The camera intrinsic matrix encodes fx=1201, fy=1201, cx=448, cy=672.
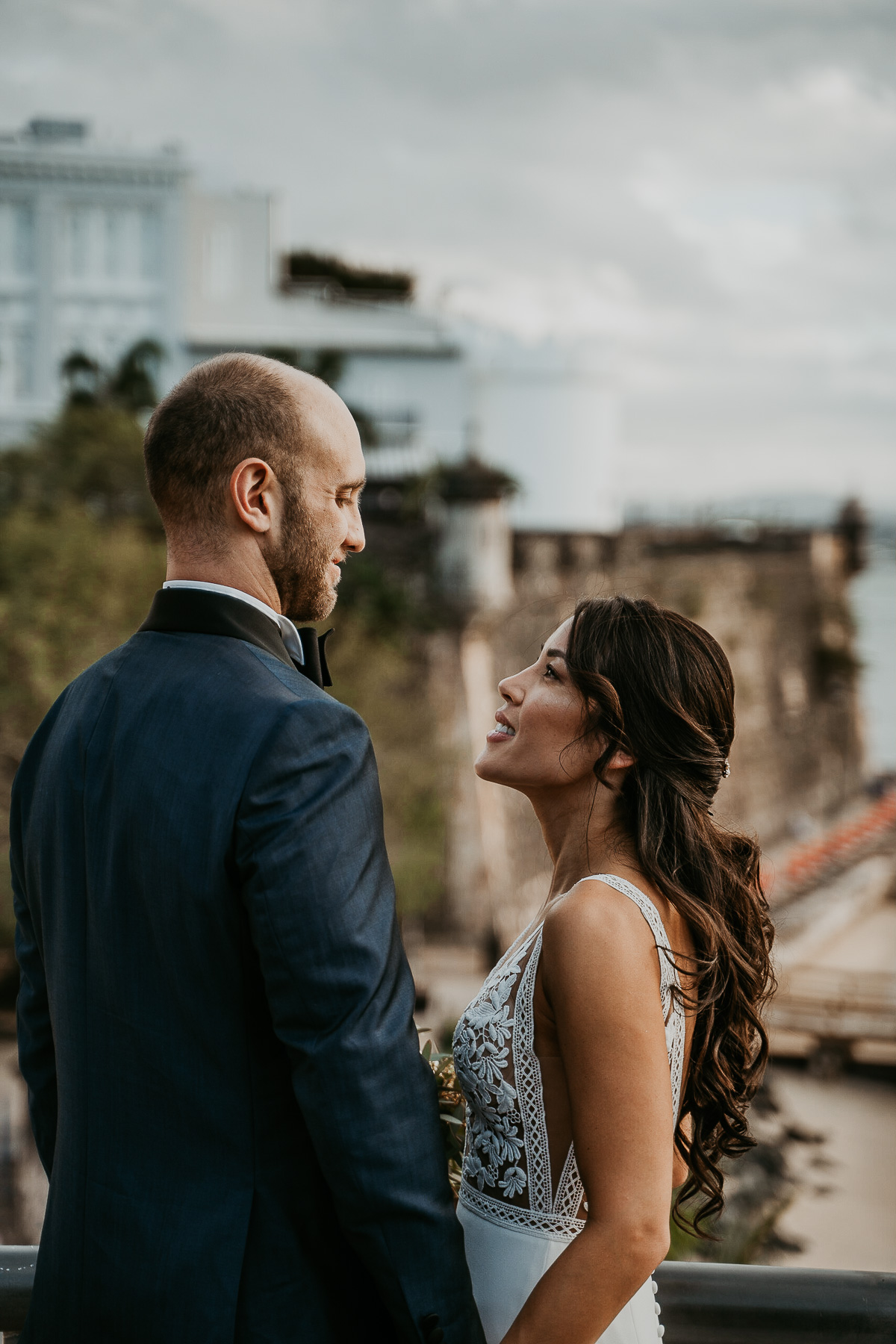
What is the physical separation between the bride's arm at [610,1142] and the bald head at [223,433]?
603 millimetres

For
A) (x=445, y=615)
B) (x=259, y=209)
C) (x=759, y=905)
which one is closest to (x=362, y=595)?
(x=445, y=615)

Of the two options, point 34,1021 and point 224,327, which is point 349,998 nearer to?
point 34,1021

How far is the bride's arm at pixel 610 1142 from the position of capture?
1233 mm

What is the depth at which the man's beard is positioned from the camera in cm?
127

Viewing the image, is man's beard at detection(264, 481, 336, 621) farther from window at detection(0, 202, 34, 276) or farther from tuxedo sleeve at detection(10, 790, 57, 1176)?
window at detection(0, 202, 34, 276)

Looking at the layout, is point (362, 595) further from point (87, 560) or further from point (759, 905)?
point (759, 905)

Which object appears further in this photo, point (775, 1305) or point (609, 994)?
point (775, 1305)

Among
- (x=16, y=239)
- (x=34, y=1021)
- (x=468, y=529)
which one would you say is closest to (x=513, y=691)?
(x=34, y=1021)

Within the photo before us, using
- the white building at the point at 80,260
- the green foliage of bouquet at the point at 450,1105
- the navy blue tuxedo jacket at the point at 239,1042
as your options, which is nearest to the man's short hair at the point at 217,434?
the navy blue tuxedo jacket at the point at 239,1042

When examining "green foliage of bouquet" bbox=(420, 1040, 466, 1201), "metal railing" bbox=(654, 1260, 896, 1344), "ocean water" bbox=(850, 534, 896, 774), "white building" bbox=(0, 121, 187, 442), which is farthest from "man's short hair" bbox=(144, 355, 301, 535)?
"ocean water" bbox=(850, 534, 896, 774)

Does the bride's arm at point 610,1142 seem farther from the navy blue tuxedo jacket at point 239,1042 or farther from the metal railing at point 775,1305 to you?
the metal railing at point 775,1305

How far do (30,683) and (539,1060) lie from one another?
1259cm

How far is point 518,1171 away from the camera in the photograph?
4.62 feet

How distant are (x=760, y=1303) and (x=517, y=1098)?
38cm
